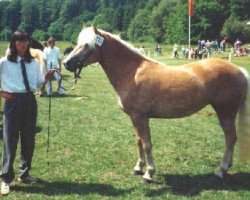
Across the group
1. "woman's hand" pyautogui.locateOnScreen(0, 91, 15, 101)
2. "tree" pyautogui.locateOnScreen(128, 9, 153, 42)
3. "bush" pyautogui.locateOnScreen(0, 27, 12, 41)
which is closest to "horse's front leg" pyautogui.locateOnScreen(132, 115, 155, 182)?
"woman's hand" pyautogui.locateOnScreen(0, 91, 15, 101)

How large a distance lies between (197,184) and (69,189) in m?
2.18

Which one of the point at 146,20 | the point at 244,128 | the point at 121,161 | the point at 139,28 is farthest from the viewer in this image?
the point at 139,28

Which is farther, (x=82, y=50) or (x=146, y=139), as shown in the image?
(x=146, y=139)

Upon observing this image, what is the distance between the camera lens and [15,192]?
7.35m

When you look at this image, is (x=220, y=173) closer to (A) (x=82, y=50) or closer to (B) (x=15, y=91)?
(A) (x=82, y=50)

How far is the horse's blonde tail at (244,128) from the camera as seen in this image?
7.88 metres

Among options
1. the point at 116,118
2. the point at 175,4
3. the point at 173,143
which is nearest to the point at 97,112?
the point at 116,118

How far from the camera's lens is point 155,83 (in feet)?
24.7

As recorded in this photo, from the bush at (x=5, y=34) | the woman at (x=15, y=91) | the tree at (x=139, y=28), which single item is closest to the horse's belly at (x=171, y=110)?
the woman at (x=15, y=91)

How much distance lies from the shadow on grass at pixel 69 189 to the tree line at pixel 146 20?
78.7 meters

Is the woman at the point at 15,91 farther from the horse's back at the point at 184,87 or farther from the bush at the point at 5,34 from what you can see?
the bush at the point at 5,34

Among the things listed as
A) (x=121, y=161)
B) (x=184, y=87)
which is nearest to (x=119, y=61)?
(x=184, y=87)

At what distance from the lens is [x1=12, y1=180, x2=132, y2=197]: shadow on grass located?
7.35 meters

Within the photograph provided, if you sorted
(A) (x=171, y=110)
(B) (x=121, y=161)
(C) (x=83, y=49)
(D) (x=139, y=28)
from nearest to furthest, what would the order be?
(C) (x=83, y=49), (A) (x=171, y=110), (B) (x=121, y=161), (D) (x=139, y=28)
